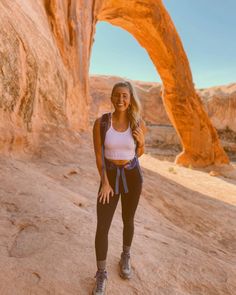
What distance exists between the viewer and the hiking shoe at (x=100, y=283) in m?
1.77

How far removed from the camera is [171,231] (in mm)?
3572

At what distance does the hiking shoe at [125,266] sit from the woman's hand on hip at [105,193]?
0.53 meters

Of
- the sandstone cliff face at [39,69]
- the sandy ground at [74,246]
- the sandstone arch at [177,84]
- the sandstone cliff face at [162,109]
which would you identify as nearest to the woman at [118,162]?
the sandy ground at [74,246]

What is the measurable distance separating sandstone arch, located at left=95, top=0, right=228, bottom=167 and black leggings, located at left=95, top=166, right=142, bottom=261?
10.6 metres

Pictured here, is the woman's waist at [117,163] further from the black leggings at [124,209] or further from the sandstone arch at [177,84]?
the sandstone arch at [177,84]

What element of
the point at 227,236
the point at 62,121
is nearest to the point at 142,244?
the point at 227,236

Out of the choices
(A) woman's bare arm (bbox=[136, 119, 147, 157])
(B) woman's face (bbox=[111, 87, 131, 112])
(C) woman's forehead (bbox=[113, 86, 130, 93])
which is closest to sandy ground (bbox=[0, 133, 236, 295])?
(A) woman's bare arm (bbox=[136, 119, 147, 157])

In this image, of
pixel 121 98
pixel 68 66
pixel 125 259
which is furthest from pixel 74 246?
pixel 68 66

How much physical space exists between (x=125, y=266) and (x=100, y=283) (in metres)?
0.30

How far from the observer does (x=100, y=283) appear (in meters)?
1.81

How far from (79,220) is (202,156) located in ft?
34.4

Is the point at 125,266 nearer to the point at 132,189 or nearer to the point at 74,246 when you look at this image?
the point at 74,246

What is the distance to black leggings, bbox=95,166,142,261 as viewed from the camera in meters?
1.88

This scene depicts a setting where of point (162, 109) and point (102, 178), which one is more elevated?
point (102, 178)
